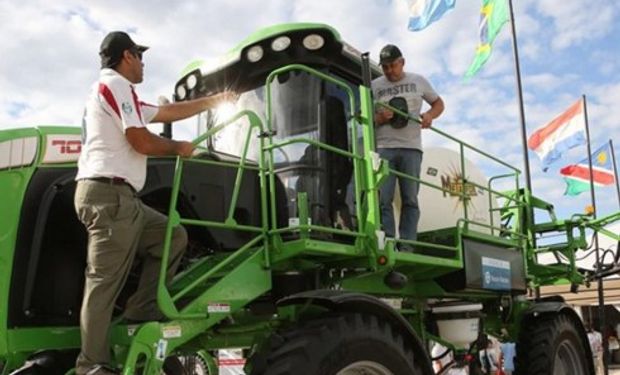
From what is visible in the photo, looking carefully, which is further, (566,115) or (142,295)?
(566,115)

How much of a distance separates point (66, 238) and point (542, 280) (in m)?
6.20

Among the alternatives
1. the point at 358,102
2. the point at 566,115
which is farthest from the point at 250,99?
the point at 566,115

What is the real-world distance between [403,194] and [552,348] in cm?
270

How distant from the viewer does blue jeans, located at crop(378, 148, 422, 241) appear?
557cm

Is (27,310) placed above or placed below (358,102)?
below

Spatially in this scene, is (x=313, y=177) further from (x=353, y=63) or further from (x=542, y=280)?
(x=542, y=280)

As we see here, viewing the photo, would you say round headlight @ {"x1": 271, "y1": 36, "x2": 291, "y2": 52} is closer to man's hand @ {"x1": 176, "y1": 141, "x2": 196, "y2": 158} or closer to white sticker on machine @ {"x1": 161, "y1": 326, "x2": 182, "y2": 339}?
man's hand @ {"x1": 176, "y1": 141, "x2": 196, "y2": 158}

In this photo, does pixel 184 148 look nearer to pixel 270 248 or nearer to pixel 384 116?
pixel 270 248

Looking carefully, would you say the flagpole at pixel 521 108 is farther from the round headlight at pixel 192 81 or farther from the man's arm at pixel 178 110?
the man's arm at pixel 178 110

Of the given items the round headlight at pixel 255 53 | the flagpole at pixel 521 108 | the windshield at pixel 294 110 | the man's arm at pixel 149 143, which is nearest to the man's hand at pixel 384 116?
the windshield at pixel 294 110

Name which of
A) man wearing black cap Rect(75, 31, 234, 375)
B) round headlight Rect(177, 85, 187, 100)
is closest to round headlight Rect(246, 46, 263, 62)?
round headlight Rect(177, 85, 187, 100)

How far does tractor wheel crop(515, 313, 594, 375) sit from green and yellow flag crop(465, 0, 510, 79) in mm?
8599

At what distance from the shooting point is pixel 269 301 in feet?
16.5

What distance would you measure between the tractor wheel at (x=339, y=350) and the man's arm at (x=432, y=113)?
207 centimetres
